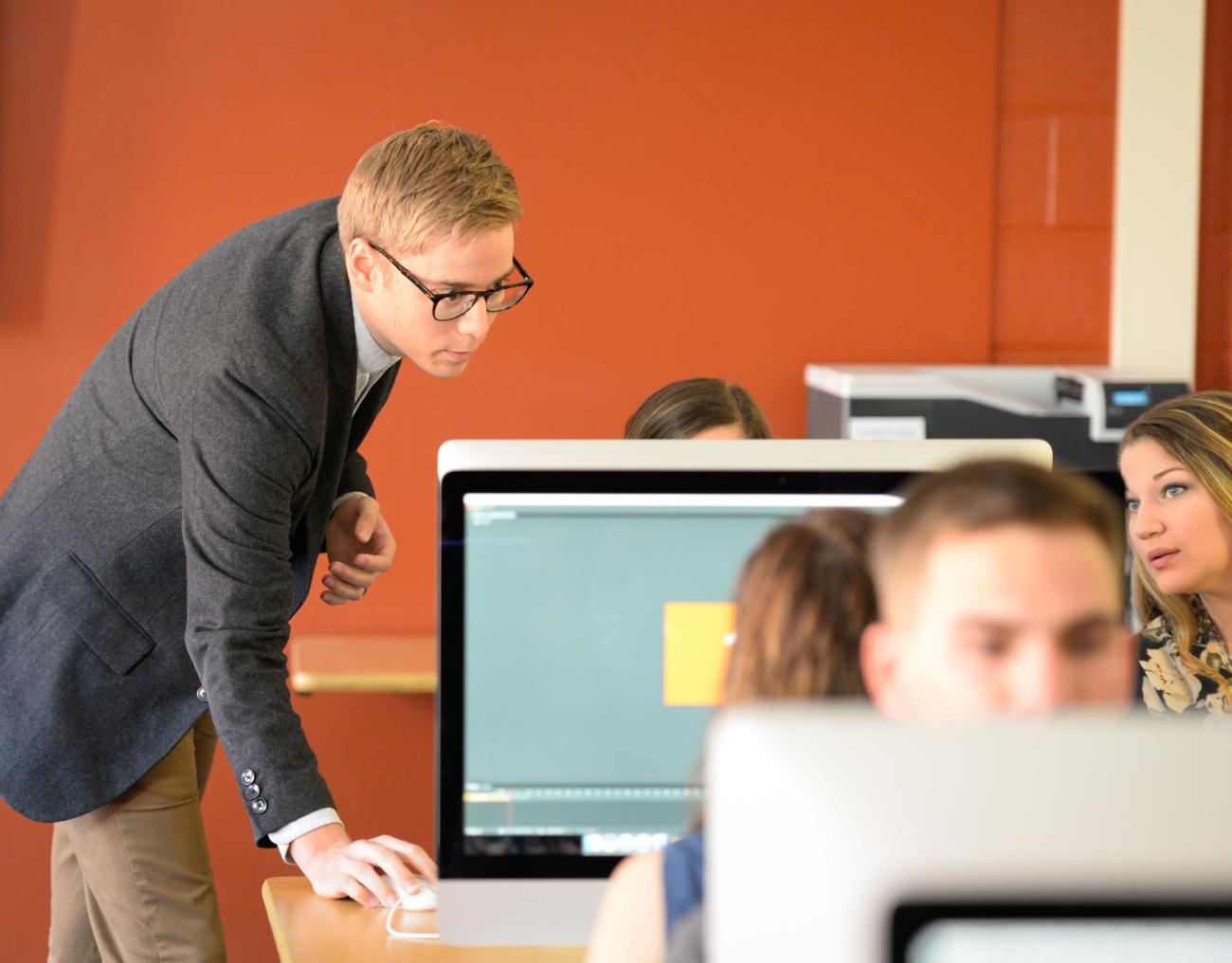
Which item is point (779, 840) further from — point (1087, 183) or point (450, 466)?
point (1087, 183)

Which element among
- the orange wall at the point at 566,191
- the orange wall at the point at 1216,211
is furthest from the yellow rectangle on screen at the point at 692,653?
the orange wall at the point at 1216,211

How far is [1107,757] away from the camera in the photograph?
1.11 feet

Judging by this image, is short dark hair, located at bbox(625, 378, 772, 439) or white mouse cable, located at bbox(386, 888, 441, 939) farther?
short dark hair, located at bbox(625, 378, 772, 439)

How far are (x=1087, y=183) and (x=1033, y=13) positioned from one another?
1.30 ft

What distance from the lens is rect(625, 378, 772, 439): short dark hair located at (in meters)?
1.98

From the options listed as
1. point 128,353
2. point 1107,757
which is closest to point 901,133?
point 128,353

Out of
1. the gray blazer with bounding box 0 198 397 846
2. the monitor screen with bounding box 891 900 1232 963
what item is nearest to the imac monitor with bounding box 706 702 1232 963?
the monitor screen with bounding box 891 900 1232 963

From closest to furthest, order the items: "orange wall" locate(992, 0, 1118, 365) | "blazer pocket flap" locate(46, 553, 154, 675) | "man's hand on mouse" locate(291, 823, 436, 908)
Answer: "man's hand on mouse" locate(291, 823, 436, 908) → "blazer pocket flap" locate(46, 553, 154, 675) → "orange wall" locate(992, 0, 1118, 365)

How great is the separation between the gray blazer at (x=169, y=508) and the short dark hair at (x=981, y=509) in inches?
34.4

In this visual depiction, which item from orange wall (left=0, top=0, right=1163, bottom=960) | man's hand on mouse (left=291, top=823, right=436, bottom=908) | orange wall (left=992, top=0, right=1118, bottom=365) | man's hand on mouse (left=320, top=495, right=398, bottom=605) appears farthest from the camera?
orange wall (left=992, top=0, right=1118, bottom=365)

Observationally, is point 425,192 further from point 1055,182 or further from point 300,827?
point 1055,182

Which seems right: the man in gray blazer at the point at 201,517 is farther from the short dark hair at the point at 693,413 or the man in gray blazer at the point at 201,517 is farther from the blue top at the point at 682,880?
the blue top at the point at 682,880

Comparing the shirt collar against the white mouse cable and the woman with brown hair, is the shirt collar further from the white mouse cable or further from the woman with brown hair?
the woman with brown hair

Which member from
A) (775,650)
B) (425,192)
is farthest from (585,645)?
(425,192)
